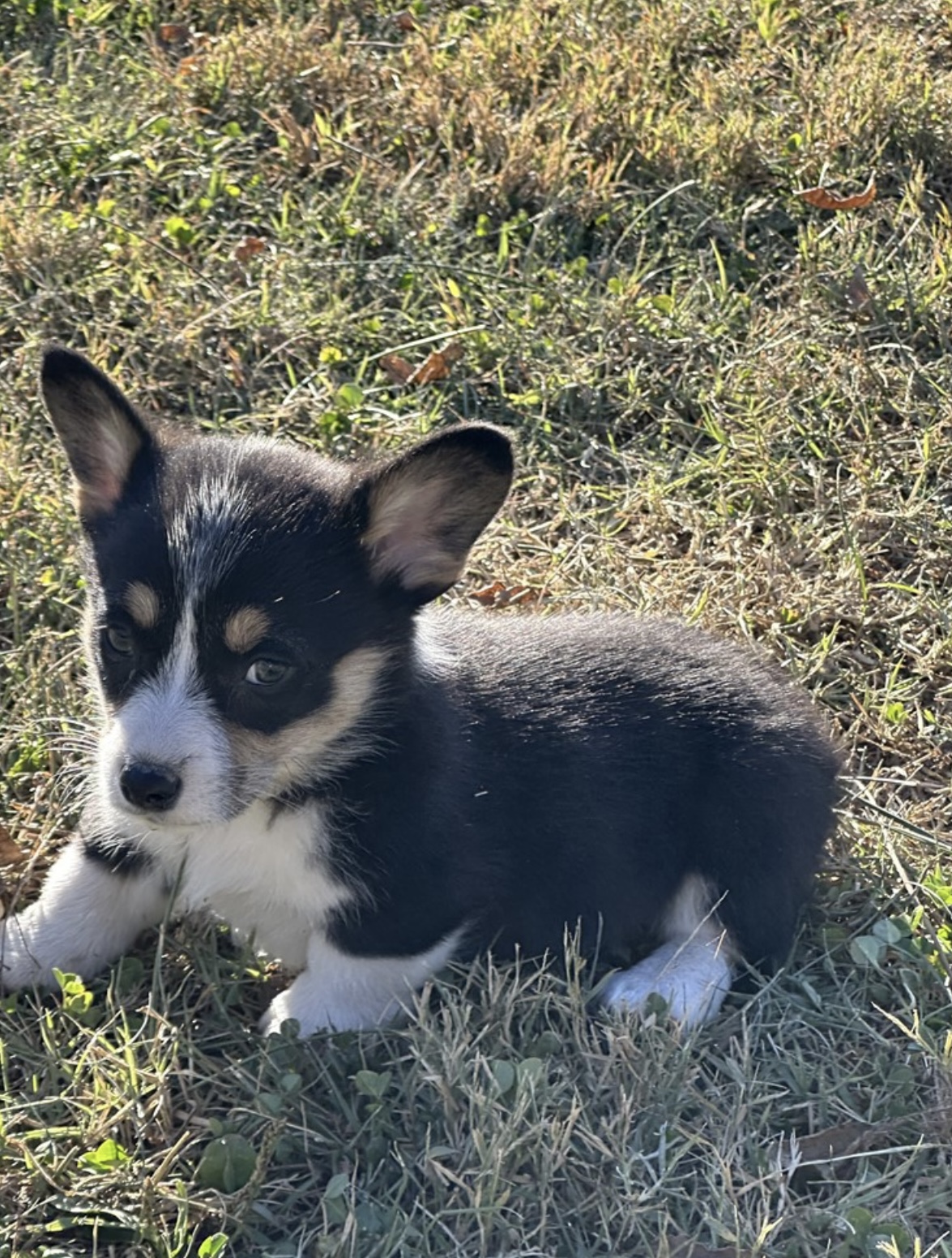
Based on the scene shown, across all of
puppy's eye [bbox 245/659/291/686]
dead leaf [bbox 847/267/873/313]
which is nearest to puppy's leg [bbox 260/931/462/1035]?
puppy's eye [bbox 245/659/291/686]

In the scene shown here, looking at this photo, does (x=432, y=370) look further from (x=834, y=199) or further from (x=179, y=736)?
(x=179, y=736)

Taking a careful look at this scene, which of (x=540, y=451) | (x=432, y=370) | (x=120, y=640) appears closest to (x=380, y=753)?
(x=120, y=640)

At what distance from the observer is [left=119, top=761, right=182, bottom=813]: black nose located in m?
3.00

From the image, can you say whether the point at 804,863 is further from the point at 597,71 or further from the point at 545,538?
the point at 597,71

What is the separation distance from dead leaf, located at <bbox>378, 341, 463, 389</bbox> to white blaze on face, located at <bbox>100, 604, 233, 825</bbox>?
234 centimetres

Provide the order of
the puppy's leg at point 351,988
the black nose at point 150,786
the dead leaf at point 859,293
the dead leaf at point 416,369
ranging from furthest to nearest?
the dead leaf at point 859,293, the dead leaf at point 416,369, the puppy's leg at point 351,988, the black nose at point 150,786

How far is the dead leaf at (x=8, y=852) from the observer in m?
3.81

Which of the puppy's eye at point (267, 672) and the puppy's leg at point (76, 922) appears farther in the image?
the puppy's leg at point (76, 922)

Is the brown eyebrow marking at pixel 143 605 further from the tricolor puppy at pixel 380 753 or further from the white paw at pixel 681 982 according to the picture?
the white paw at pixel 681 982

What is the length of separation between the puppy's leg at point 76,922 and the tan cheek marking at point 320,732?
1.57 ft

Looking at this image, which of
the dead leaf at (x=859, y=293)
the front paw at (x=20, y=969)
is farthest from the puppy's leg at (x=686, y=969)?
the dead leaf at (x=859, y=293)

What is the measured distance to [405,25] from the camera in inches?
257

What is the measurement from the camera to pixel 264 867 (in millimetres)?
3389

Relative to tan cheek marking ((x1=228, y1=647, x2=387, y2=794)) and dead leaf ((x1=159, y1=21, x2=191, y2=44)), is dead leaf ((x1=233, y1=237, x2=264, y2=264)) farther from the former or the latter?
tan cheek marking ((x1=228, y1=647, x2=387, y2=794))
